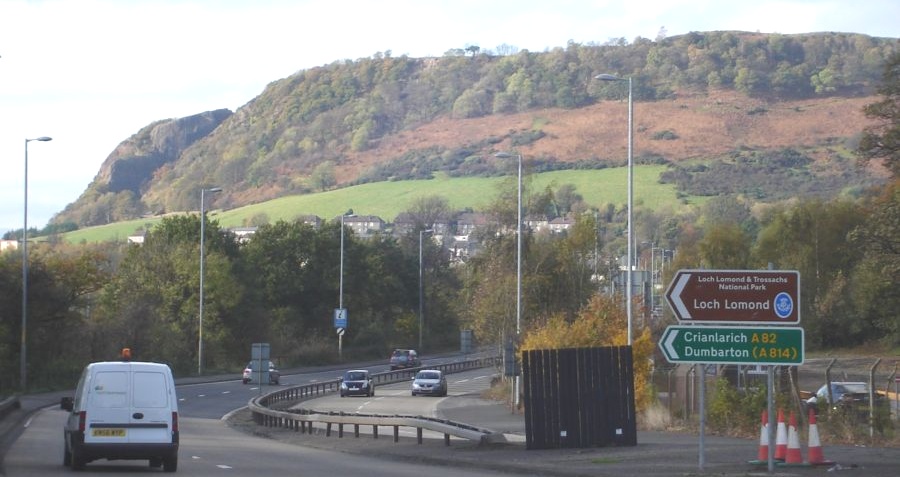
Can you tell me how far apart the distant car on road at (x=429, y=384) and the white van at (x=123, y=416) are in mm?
39098

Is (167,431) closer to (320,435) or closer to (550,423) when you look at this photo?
(550,423)

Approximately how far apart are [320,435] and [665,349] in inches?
676

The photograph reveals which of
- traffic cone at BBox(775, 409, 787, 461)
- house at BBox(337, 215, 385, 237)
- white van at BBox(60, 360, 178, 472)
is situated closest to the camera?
traffic cone at BBox(775, 409, 787, 461)

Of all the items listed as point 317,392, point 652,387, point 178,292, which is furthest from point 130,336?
point 652,387

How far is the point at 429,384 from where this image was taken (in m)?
60.3

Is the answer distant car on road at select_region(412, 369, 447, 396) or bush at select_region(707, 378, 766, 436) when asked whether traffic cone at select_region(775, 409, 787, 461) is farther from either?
distant car on road at select_region(412, 369, 447, 396)

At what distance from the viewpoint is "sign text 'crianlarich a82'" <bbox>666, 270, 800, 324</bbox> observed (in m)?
19.4

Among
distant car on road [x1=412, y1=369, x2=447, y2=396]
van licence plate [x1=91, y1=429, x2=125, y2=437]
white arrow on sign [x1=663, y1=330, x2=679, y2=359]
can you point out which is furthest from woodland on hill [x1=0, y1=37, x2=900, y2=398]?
van licence plate [x1=91, y1=429, x2=125, y2=437]

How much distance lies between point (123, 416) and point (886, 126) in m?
26.3

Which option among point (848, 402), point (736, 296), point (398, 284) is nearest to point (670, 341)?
point (736, 296)

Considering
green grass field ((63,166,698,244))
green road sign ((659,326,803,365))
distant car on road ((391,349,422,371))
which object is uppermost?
green grass field ((63,166,698,244))

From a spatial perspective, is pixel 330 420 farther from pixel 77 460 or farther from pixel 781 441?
pixel 781 441

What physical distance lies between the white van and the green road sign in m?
8.38

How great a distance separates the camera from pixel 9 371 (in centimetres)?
6047
